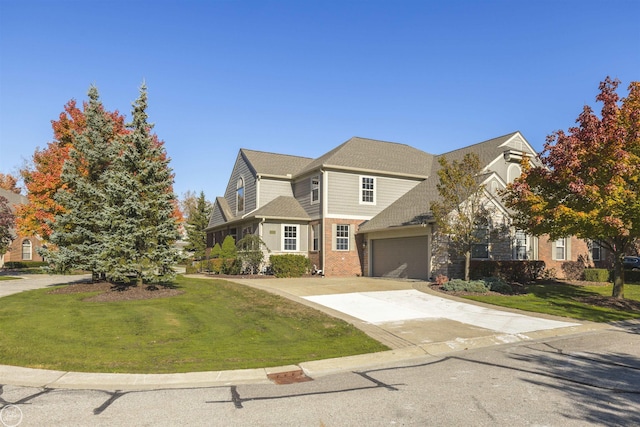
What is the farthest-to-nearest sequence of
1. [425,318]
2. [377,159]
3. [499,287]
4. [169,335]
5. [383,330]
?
1. [377,159]
2. [499,287]
3. [425,318]
4. [383,330]
5. [169,335]

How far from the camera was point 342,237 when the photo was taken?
26062 mm

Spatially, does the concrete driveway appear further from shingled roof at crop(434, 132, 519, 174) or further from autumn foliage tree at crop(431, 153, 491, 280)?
shingled roof at crop(434, 132, 519, 174)

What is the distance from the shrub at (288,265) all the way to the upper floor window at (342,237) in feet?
8.21

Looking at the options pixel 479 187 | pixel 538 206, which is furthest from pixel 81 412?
pixel 479 187

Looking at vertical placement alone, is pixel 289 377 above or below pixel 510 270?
below

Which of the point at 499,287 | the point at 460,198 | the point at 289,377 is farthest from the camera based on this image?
the point at 460,198

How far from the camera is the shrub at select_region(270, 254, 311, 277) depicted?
953 inches

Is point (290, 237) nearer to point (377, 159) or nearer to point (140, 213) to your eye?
point (377, 159)

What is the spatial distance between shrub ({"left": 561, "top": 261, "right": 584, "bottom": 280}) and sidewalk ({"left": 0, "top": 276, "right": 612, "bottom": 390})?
34.7ft

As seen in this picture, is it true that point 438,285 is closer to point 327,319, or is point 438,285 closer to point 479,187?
point 479,187

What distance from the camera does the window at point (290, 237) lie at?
26766 millimetres

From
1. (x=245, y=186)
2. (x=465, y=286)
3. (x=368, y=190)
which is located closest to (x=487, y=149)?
(x=368, y=190)

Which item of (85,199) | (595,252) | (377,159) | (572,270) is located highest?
(377,159)

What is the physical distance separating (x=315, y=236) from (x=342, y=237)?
1671 millimetres
